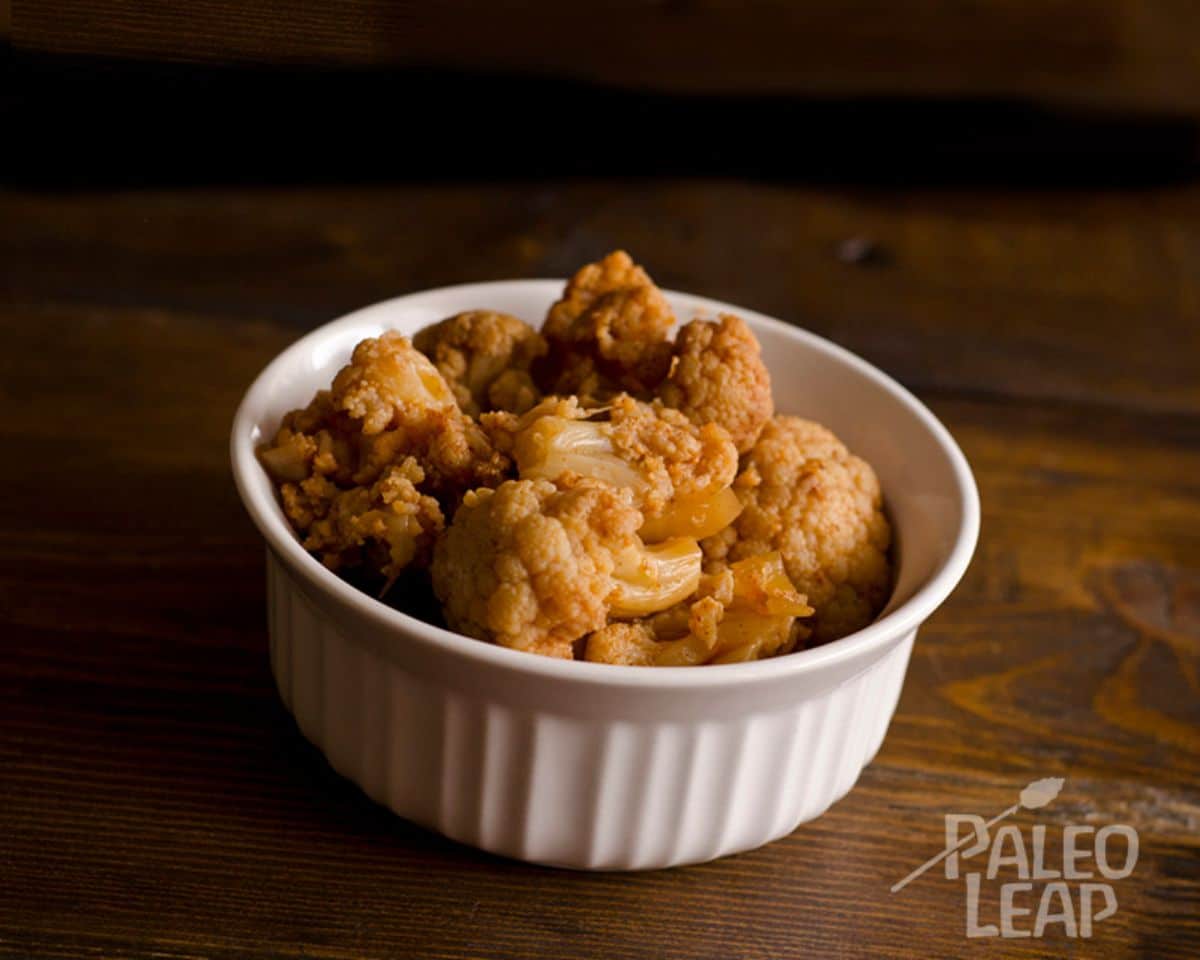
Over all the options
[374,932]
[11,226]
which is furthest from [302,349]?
[11,226]

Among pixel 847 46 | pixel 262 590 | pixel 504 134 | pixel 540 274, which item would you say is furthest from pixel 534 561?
pixel 847 46

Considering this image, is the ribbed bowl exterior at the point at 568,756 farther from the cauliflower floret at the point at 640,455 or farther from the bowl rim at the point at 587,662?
the cauliflower floret at the point at 640,455

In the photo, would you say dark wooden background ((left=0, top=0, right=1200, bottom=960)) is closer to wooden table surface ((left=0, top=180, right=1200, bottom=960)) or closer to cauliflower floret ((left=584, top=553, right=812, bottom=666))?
wooden table surface ((left=0, top=180, right=1200, bottom=960))

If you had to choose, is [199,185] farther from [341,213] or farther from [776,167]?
Answer: [776,167]

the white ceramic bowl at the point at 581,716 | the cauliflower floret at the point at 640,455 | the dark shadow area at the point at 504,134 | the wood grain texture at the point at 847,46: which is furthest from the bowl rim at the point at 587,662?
the wood grain texture at the point at 847,46

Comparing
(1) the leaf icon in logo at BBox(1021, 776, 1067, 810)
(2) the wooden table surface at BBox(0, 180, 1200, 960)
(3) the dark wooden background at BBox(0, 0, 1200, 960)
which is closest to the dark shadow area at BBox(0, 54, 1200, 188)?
(3) the dark wooden background at BBox(0, 0, 1200, 960)

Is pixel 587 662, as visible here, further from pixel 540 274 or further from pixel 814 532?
pixel 540 274
